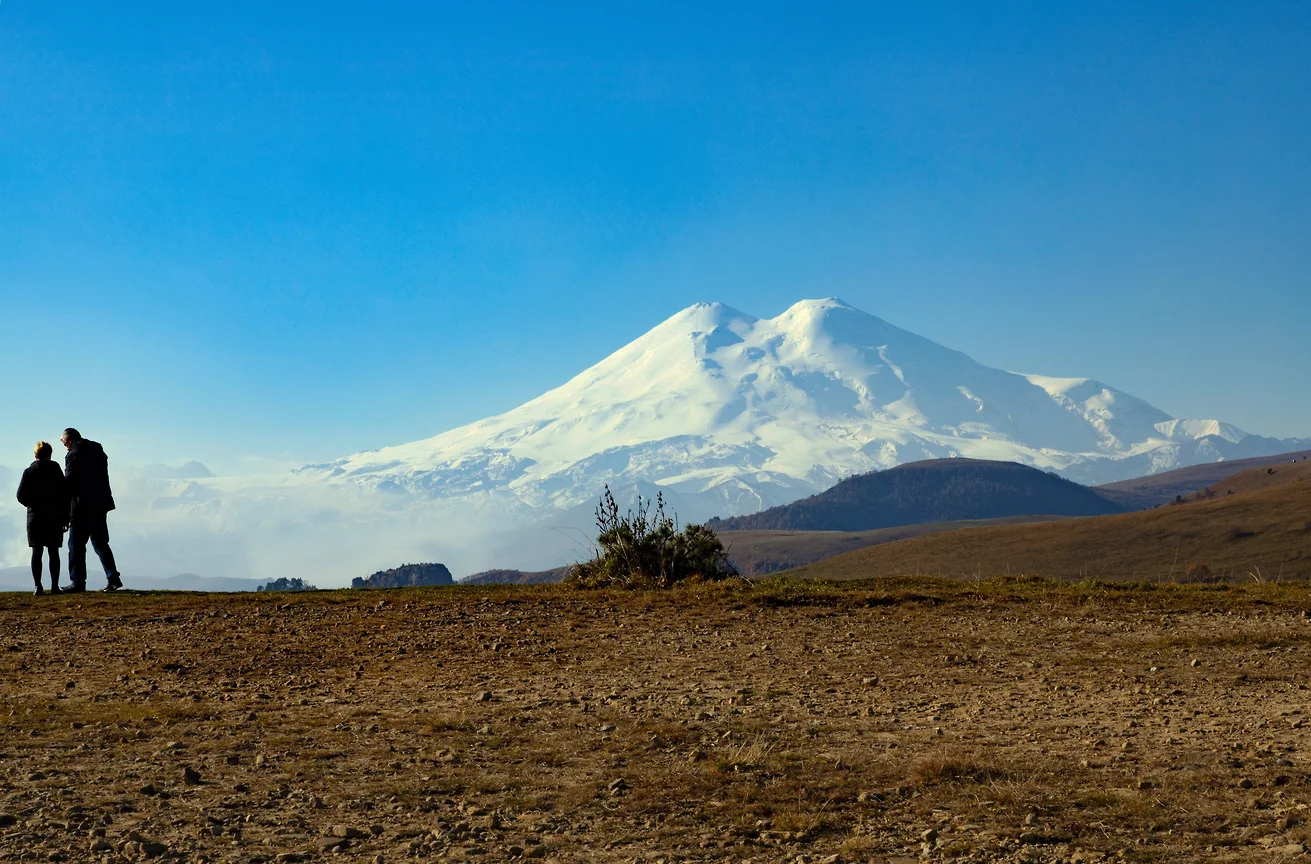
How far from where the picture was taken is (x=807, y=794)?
597 centimetres

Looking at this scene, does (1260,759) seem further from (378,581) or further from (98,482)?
(378,581)

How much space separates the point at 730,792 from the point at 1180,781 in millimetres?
2216

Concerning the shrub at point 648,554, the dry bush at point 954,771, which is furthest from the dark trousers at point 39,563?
the dry bush at point 954,771

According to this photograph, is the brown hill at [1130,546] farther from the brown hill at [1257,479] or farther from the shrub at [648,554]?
the brown hill at [1257,479]

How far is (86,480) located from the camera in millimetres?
15766

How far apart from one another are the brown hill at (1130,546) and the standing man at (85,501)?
111 ft

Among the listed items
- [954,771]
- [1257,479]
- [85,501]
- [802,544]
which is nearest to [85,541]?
[85,501]

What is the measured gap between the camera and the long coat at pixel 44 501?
1555 cm

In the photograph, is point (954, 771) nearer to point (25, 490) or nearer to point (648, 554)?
point (648, 554)

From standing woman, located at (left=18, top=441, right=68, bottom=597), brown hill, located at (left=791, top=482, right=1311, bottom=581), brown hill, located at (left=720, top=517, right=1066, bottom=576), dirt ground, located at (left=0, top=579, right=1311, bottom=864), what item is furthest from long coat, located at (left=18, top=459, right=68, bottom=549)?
brown hill, located at (left=720, top=517, right=1066, bottom=576)

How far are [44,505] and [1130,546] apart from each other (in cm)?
4967

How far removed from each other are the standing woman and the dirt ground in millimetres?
3594

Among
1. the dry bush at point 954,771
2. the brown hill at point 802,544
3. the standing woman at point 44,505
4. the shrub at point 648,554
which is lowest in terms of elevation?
the brown hill at point 802,544

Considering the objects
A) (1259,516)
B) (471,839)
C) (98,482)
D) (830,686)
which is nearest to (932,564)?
(1259,516)
